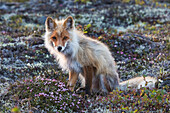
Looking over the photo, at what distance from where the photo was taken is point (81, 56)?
726 cm

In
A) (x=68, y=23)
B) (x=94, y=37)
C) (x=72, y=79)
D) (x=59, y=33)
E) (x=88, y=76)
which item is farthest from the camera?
(x=94, y=37)

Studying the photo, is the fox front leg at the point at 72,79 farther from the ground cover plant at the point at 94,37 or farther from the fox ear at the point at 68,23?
the fox ear at the point at 68,23

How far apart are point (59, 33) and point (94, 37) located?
542 cm

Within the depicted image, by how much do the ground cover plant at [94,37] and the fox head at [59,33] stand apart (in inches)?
45.9

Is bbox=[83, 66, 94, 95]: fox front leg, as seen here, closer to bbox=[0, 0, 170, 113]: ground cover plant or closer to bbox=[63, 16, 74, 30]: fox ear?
bbox=[0, 0, 170, 113]: ground cover plant

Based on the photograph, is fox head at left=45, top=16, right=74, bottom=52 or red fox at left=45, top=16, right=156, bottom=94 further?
red fox at left=45, top=16, right=156, bottom=94

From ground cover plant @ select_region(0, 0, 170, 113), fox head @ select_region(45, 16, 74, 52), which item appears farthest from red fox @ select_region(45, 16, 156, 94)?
ground cover plant @ select_region(0, 0, 170, 113)

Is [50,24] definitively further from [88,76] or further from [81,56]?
[88,76]

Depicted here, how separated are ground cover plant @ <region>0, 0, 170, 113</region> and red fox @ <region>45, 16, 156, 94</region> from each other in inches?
19.3

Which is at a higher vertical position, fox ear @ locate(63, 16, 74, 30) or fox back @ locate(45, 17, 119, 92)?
fox ear @ locate(63, 16, 74, 30)

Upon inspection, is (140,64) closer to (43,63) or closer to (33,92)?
(43,63)

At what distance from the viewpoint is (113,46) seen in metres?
11.7

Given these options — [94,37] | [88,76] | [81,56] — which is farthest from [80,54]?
[94,37]

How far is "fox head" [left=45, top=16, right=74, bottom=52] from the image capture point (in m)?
6.82
